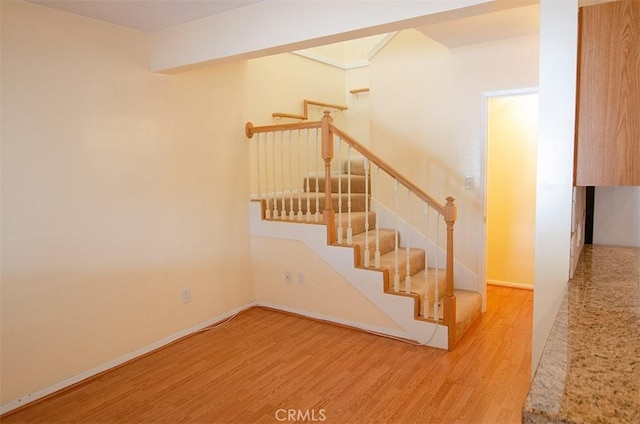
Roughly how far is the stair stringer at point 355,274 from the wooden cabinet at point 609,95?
72.8 inches

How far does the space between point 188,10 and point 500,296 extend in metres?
3.82

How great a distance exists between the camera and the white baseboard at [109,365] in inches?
99.3

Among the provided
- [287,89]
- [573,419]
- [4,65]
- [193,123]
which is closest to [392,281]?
[193,123]

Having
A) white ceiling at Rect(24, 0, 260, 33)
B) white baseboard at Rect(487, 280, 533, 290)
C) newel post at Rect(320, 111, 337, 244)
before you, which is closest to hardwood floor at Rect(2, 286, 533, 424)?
newel post at Rect(320, 111, 337, 244)

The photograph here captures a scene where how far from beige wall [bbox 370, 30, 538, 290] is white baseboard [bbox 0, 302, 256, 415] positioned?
7.25ft

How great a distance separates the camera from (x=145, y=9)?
2609 mm

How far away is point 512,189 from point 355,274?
2.23 metres

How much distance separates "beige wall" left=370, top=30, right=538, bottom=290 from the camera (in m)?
3.71

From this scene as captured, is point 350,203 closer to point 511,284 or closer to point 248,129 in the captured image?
point 248,129

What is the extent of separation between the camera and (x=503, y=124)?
461 centimetres

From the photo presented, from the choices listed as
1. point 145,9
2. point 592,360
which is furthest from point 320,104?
point 592,360

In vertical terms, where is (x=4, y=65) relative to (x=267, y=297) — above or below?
above

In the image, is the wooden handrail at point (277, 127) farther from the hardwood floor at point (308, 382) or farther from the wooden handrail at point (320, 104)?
the hardwood floor at point (308, 382)

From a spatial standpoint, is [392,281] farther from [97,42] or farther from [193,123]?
[97,42]
